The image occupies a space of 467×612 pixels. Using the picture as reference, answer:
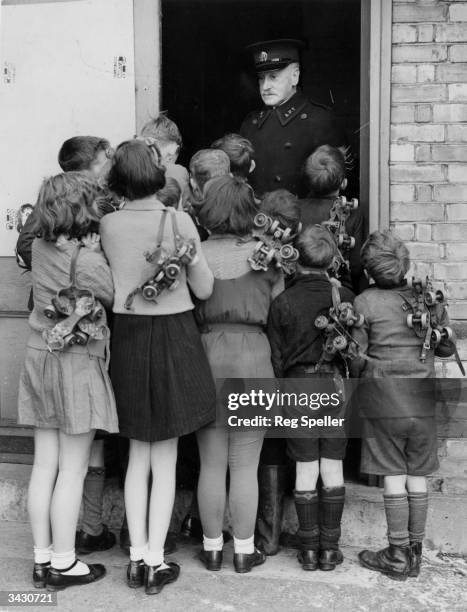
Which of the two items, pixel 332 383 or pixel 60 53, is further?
pixel 60 53

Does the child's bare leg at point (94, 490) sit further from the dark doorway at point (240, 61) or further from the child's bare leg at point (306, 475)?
the dark doorway at point (240, 61)

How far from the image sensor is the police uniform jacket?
4.35 m

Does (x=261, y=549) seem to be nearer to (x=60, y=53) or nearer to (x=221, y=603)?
(x=221, y=603)

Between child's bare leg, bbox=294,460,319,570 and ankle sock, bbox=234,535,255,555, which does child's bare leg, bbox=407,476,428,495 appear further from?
ankle sock, bbox=234,535,255,555

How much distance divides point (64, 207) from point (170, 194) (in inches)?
19.0

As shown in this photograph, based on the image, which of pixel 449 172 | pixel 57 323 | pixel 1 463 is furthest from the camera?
pixel 1 463

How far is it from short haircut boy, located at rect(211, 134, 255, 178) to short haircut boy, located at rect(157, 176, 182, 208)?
18.8 inches

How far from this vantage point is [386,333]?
356 cm

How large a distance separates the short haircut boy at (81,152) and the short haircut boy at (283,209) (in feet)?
2.61

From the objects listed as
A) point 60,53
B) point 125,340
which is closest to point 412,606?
point 125,340

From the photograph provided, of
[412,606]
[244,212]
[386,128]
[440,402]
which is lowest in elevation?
[412,606]

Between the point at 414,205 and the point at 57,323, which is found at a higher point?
the point at 414,205

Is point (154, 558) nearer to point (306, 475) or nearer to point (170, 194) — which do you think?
point (306, 475)

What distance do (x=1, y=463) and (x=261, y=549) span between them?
137 cm
